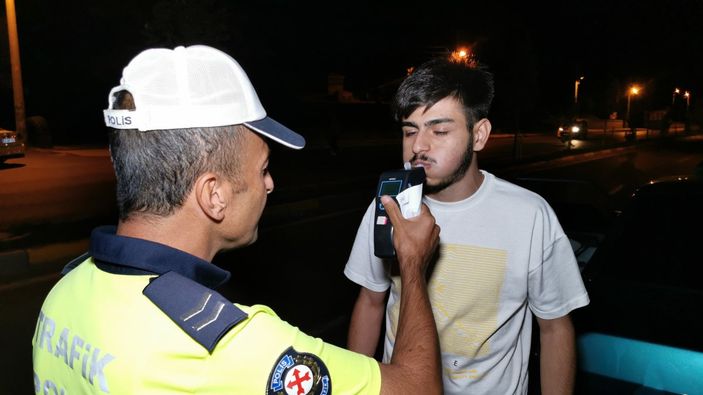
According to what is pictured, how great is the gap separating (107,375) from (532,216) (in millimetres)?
1536

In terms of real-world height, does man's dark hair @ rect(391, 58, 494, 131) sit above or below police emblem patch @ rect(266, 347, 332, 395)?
above

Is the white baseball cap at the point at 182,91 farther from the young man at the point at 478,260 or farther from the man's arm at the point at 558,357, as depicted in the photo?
the man's arm at the point at 558,357

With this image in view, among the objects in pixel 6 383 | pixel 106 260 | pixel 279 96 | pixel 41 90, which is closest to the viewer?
pixel 106 260

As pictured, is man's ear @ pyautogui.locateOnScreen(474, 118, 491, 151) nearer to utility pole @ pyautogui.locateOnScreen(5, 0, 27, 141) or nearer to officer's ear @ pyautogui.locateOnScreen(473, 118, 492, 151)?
A: officer's ear @ pyautogui.locateOnScreen(473, 118, 492, 151)

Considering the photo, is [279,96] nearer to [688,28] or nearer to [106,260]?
[688,28]

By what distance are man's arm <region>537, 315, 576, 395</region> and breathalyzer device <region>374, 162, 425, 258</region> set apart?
758mm

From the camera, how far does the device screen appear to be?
1813 millimetres

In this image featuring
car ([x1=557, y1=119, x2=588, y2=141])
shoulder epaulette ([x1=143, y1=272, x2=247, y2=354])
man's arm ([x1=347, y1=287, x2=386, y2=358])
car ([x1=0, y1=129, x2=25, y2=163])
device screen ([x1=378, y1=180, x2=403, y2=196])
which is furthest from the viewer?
car ([x1=557, y1=119, x2=588, y2=141])

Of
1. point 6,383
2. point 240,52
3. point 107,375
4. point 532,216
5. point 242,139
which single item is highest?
point 240,52

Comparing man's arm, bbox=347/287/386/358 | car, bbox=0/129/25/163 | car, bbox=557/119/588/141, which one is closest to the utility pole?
car, bbox=0/129/25/163

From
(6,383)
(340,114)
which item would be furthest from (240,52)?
(6,383)

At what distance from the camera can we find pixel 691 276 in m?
2.52

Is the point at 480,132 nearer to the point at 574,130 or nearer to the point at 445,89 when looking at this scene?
the point at 445,89

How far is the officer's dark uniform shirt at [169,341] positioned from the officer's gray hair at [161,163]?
0.11 m
